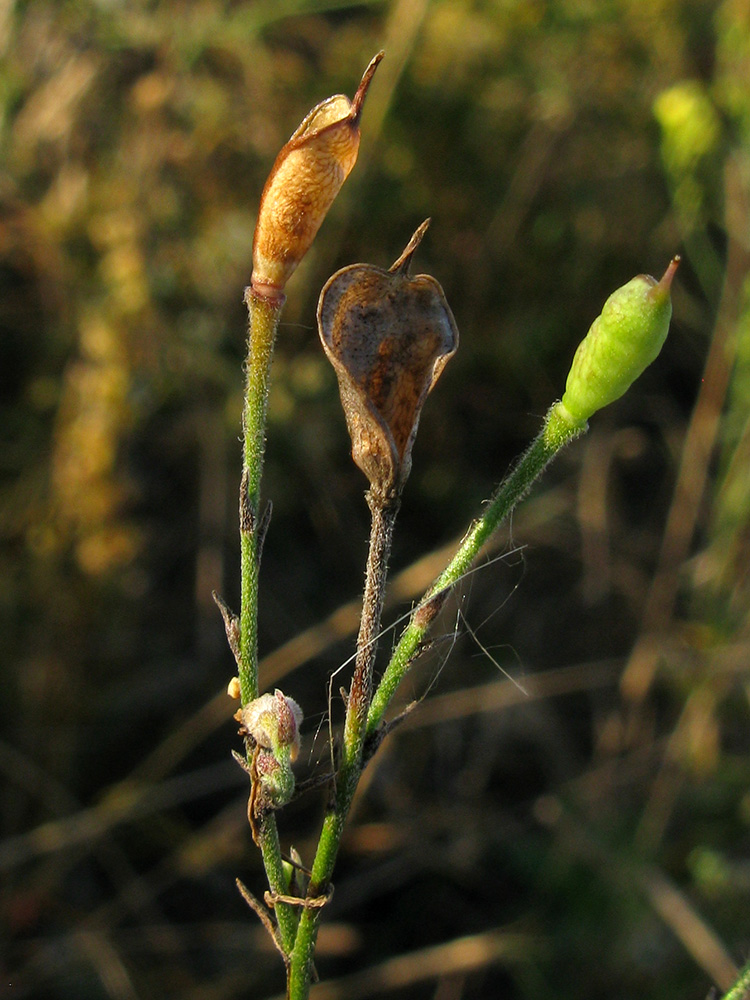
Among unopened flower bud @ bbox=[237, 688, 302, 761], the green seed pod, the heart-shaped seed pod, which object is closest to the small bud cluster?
unopened flower bud @ bbox=[237, 688, 302, 761]

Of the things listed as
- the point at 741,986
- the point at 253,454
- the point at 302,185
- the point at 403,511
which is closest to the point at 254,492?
the point at 253,454

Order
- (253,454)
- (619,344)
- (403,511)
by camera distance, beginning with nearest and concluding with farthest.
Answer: (619,344) → (253,454) → (403,511)

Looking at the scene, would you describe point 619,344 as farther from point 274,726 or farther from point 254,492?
point 274,726

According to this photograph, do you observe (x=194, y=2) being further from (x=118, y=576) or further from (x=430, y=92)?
(x=118, y=576)

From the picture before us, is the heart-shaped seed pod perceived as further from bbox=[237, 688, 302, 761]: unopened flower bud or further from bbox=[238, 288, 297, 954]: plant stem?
bbox=[237, 688, 302, 761]: unopened flower bud

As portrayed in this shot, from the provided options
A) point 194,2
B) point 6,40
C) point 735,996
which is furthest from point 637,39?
point 735,996

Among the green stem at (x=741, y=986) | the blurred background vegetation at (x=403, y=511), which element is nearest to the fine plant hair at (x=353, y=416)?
the green stem at (x=741, y=986)
